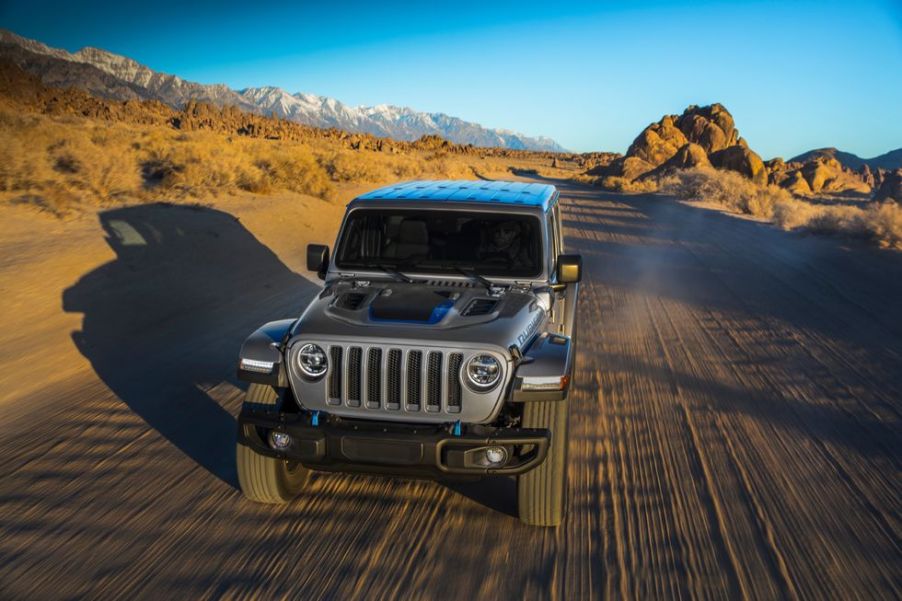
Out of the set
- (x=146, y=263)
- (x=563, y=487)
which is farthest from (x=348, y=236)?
(x=146, y=263)

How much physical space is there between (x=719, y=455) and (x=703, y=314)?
5.15 meters

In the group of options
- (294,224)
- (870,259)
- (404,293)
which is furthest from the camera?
(294,224)

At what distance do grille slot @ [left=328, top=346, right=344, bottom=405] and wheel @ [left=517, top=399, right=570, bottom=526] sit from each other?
107cm

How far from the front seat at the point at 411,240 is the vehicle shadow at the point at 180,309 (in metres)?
1.95

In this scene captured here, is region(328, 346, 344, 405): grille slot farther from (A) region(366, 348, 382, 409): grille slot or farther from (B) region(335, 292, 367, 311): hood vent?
(B) region(335, 292, 367, 311): hood vent

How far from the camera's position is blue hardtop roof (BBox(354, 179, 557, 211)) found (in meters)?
5.50

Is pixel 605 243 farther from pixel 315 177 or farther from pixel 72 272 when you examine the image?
pixel 72 272

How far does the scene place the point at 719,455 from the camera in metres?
5.35

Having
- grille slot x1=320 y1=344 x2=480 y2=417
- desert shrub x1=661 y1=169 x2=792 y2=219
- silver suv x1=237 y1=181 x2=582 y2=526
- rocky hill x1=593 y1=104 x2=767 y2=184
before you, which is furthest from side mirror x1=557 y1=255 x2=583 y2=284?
rocky hill x1=593 y1=104 x2=767 y2=184

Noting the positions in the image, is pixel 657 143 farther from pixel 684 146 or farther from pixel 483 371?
pixel 483 371

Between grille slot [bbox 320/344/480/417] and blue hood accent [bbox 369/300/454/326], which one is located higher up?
blue hood accent [bbox 369/300/454/326]

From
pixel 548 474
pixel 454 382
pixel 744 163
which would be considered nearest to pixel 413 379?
pixel 454 382

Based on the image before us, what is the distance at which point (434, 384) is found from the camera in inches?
155

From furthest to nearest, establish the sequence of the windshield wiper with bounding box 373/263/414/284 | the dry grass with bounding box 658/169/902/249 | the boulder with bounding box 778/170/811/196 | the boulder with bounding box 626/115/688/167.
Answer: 1. the boulder with bounding box 626/115/688/167
2. the boulder with bounding box 778/170/811/196
3. the dry grass with bounding box 658/169/902/249
4. the windshield wiper with bounding box 373/263/414/284
